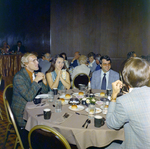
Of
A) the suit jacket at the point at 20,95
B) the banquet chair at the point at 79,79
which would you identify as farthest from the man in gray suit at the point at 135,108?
the banquet chair at the point at 79,79

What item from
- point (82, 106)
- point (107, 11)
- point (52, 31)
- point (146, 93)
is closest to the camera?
point (146, 93)

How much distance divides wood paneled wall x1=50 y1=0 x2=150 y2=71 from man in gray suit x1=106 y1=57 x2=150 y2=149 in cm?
749

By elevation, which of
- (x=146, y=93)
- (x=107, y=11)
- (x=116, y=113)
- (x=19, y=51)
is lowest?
(x=116, y=113)

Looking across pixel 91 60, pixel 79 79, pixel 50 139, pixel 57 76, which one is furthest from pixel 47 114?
pixel 91 60

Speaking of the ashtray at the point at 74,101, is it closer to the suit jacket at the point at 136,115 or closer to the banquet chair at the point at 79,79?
the suit jacket at the point at 136,115

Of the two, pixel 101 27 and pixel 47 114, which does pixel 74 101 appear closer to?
pixel 47 114

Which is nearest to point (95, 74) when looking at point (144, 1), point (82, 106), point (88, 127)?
point (82, 106)

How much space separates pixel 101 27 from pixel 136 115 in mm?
7960

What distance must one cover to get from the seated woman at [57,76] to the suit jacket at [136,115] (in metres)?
1.88

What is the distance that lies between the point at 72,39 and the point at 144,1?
13.2 ft

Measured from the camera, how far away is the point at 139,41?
27.3 feet

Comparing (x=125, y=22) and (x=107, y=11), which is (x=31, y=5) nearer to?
(x=107, y=11)

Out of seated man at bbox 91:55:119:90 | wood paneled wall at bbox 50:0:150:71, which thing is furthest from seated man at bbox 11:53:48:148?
wood paneled wall at bbox 50:0:150:71

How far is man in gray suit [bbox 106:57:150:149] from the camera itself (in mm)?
1250
